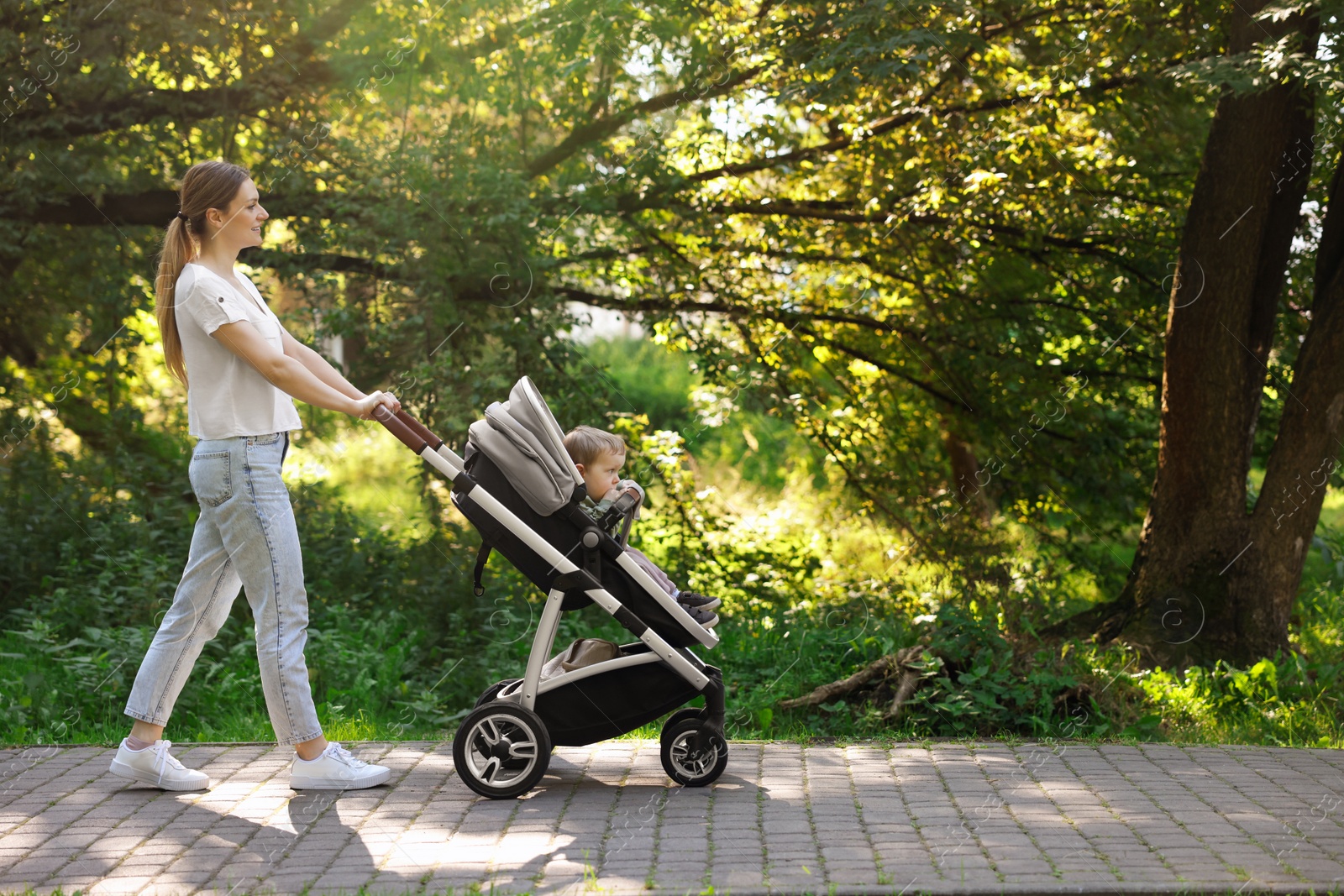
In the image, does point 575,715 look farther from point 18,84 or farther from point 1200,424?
point 18,84

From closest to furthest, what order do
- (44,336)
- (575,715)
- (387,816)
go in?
(387,816), (575,715), (44,336)

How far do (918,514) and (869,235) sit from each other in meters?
2.19

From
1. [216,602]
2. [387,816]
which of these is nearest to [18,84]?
[216,602]

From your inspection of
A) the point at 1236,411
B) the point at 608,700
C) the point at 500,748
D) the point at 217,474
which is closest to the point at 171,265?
the point at 217,474

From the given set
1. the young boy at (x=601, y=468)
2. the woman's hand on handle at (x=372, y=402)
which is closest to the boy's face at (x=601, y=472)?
the young boy at (x=601, y=468)

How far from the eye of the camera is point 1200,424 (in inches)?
271

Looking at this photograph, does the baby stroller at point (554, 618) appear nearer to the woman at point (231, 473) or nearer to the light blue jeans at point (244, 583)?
the woman at point (231, 473)

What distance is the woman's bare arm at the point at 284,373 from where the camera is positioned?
13.6ft

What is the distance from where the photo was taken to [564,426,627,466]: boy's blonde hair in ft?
15.4

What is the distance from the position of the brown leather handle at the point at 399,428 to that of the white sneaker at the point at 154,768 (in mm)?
1469

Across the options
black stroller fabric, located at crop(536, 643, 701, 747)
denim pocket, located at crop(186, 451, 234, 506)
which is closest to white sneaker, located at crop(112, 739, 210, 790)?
denim pocket, located at crop(186, 451, 234, 506)

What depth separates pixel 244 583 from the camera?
4312 millimetres

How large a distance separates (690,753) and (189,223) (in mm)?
2698

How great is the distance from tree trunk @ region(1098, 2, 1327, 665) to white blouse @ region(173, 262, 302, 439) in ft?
16.2
